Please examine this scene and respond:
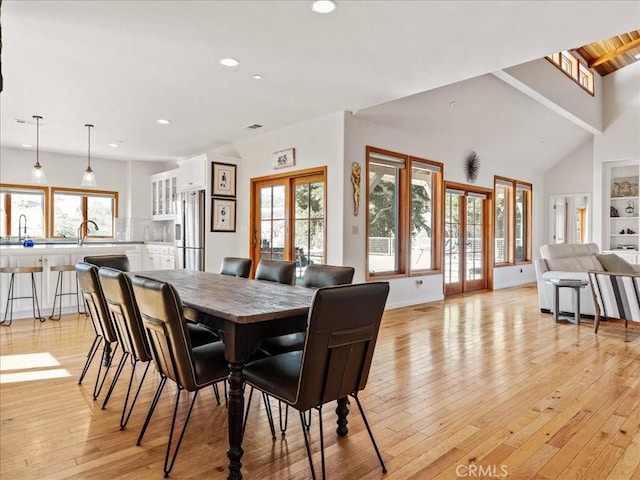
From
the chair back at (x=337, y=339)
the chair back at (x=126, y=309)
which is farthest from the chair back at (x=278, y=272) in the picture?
the chair back at (x=337, y=339)

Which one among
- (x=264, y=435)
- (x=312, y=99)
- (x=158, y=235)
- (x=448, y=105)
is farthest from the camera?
(x=158, y=235)

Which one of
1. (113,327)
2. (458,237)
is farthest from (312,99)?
(458,237)

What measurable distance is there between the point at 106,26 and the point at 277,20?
1233mm

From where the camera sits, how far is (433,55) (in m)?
3.47

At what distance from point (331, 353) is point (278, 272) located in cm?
162

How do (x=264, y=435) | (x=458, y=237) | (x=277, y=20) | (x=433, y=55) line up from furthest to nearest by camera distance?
(x=458, y=237) < (x=433, y=55) < (x=277, y=20) < (x=264, y=435)

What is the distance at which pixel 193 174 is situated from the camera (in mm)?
6824

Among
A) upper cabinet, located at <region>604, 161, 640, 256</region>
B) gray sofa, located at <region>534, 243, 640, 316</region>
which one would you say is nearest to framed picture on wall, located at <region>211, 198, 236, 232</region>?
gray sofa, located at <region>534, 243, 640, 316</region>

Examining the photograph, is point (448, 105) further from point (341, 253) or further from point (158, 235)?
point (158, 235)

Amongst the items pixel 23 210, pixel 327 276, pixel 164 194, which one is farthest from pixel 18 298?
pixel 327 276

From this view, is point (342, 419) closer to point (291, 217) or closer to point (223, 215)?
point (291, 217)

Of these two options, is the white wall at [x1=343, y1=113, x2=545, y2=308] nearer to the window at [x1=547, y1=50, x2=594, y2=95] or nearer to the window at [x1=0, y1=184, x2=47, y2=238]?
the window at [x1=547, y1=50, x2=594, y2=95]

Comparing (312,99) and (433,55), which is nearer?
(433,55)

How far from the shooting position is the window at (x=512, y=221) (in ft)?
27.9
